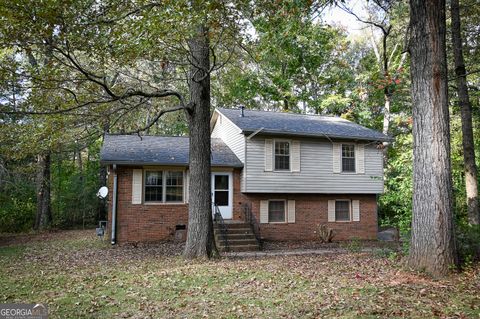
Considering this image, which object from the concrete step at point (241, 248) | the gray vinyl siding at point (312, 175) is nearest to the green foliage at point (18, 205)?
the gray vinyl siding at point (312, 175)

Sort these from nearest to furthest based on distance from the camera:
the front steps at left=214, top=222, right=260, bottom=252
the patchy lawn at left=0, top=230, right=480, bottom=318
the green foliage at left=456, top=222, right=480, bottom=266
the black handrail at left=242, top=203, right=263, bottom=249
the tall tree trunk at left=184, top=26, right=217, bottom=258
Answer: the patchy lawn at left=0, top=230, right=480, bottom=318 → the green foliage at left=456, top=222, right=480, bottom=266 → the tall tree trunk at left=184, top=26, right=217, bottom=258 → the front steps at left=214, top=222, right=260, bottom=252 → the black handrail at left=242, top=203, right=263, bottom=249

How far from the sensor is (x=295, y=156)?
1623cm

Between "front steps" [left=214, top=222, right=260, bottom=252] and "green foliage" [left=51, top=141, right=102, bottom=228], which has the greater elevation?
"green foliage" [left=51, top=141, right=102, bottom=228]

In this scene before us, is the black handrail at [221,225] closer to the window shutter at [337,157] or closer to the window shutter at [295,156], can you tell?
the window shutter at [295,156]

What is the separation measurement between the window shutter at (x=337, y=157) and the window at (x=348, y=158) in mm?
239

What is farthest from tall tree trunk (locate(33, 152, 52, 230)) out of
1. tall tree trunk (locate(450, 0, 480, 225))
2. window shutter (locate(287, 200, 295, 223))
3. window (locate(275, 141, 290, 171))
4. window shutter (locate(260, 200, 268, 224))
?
tall tree trunk (locate(450, 0, 480, 225))

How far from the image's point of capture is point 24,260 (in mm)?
10516

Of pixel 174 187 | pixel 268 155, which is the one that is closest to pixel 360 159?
pixel 268 155

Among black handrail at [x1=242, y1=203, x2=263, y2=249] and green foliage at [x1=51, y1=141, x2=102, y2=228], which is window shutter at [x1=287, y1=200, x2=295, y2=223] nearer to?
black handrail at [x1=242, y1=203, x2=263, y2=249]

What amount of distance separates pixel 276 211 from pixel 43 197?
42.9ft

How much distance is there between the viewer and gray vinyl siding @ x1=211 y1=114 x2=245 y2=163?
1594cm

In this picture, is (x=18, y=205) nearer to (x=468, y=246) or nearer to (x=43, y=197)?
(x=43, y=197)

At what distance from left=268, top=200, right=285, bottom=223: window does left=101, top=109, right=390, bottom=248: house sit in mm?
43

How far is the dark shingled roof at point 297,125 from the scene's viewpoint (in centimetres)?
1572
